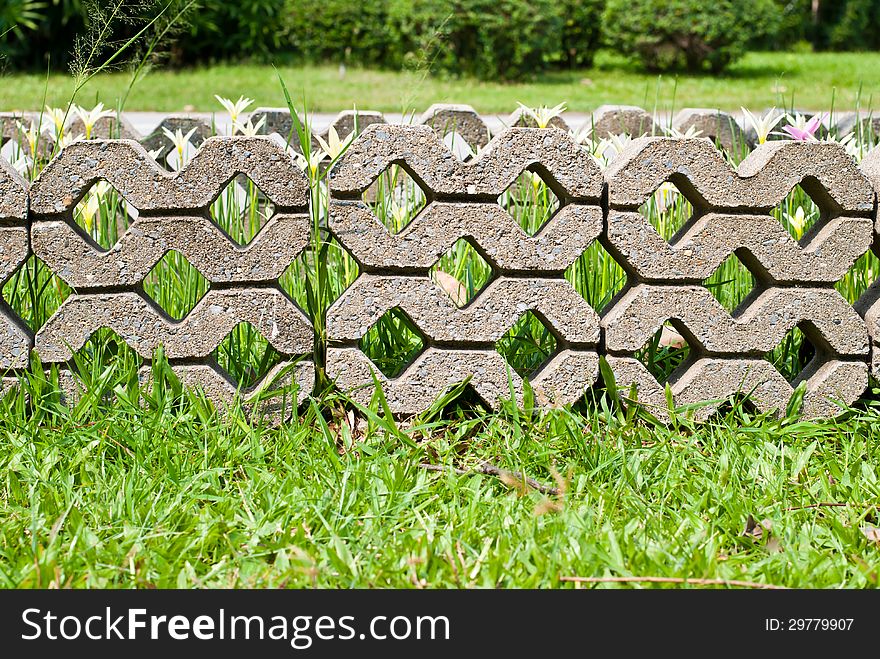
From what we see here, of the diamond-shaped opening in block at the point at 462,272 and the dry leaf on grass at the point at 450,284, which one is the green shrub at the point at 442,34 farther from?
the dry leaf on grass at the point at 450,284

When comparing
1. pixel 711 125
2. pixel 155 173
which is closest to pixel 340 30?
pixel 711 125

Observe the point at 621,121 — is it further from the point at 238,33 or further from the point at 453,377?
the point at 238,33

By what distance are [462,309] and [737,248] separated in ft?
2.16

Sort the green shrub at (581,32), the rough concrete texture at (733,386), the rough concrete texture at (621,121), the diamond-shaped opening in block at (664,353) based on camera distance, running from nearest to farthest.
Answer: the rough concrete texture at (733,386) < the diamond-shaped opening in block at (664,353) < the rough concrete texture at (621,121) < the green shrub at (581,32)

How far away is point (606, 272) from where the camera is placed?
2.68 metres

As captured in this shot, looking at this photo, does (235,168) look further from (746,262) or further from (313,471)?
(746,262)

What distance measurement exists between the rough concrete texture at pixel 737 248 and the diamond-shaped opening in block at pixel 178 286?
3.67ft

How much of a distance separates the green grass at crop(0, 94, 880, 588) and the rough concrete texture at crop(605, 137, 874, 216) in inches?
16.2

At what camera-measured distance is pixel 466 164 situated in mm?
2150

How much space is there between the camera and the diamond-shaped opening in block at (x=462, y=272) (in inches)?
107

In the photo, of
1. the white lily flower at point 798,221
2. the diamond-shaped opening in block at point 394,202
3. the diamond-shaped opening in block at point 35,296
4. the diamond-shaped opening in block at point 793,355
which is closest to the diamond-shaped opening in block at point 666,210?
the white lily flower at point 798,221

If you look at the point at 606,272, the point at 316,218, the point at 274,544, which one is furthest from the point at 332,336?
the point at 606,272

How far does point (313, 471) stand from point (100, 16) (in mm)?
1139
